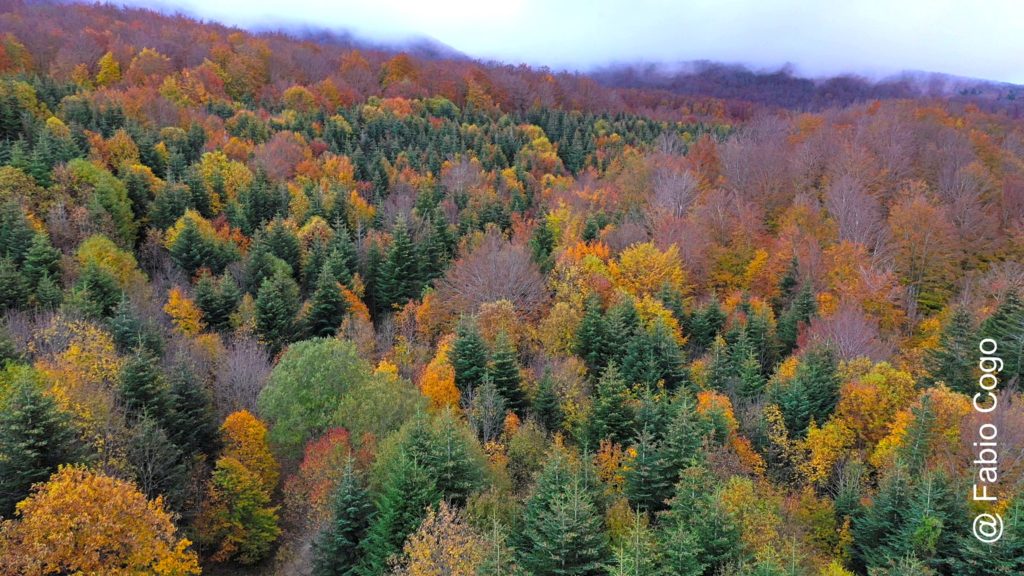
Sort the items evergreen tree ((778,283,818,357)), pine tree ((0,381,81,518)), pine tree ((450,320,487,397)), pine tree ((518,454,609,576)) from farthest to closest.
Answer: evergreen tree ((778,283,818,357)) < pine tree ((450,320,487,397)) < pine tree ((0,381,81,518)) < pine tree ((518,454,609,576))

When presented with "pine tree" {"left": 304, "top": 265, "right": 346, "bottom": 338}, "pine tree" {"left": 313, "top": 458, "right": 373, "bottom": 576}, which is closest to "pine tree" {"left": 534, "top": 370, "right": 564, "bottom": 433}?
"pine tree" {"left": 313, "top": 458, "right": 373, "bottom": 576}

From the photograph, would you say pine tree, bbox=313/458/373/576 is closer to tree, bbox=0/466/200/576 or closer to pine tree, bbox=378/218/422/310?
tree, bbox=0/466/200/576

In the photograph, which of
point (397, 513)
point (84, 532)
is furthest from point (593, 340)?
point (84, 532)

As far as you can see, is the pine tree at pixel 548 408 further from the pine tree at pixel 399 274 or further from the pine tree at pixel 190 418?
the pine tree at pixel 399 274

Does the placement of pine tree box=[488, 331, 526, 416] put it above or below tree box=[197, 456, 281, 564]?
above

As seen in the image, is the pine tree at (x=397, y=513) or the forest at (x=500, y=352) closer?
the forest at (x=500, y=352)

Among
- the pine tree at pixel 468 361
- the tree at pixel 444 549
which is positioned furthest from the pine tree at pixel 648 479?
the pine tree at pixel 468 361

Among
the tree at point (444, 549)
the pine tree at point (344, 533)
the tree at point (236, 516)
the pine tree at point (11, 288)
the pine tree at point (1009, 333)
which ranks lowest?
the tree at point (236, 516)

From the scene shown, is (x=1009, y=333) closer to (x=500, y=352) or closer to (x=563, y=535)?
(x=500, y=352)
